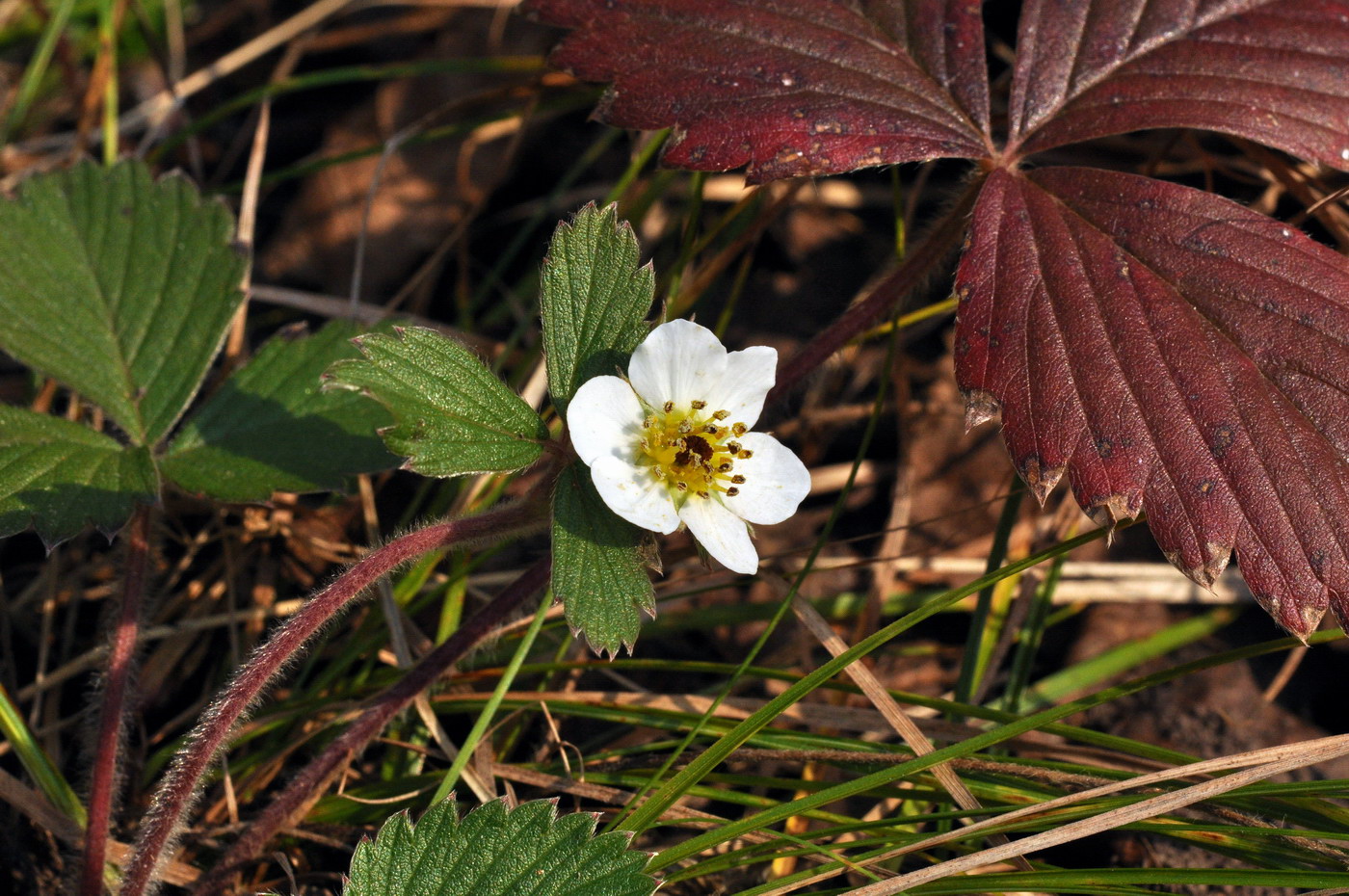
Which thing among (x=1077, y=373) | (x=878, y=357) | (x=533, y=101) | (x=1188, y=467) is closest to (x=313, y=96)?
(x=533, y=101)

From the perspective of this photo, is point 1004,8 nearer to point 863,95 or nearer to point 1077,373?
point 863,95

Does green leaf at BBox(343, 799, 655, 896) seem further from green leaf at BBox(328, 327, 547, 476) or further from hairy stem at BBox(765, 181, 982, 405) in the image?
hairy stem at BBox(765, 181, 982, 405)

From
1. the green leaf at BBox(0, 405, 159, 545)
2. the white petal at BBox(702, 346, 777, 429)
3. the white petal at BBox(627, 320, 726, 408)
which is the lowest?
the green leaf at BBox(0, 405, 159, 545)

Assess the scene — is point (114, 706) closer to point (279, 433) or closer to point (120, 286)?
point (279, 433)

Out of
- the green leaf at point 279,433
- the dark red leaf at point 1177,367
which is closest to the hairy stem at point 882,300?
the dark red leaf at point 1177,367

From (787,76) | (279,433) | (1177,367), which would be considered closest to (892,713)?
(1177,367)

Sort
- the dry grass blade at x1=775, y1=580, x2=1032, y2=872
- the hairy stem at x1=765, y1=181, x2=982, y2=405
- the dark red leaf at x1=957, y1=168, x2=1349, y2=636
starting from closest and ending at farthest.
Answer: the dark red leaf at x1=957, y1=168, x2=1349, y2=636 < the dry grass blade at x1=775, y1=580, x2=1032, y2=872 < the hairy stem at x1=765, y1=181, x2=982, y2=405

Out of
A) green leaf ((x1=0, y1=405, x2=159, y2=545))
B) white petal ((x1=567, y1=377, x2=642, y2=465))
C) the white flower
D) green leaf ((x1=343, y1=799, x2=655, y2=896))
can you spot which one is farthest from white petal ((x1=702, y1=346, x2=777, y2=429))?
green leaf ((x1=0, y1=405, x2=159, y2=545))
